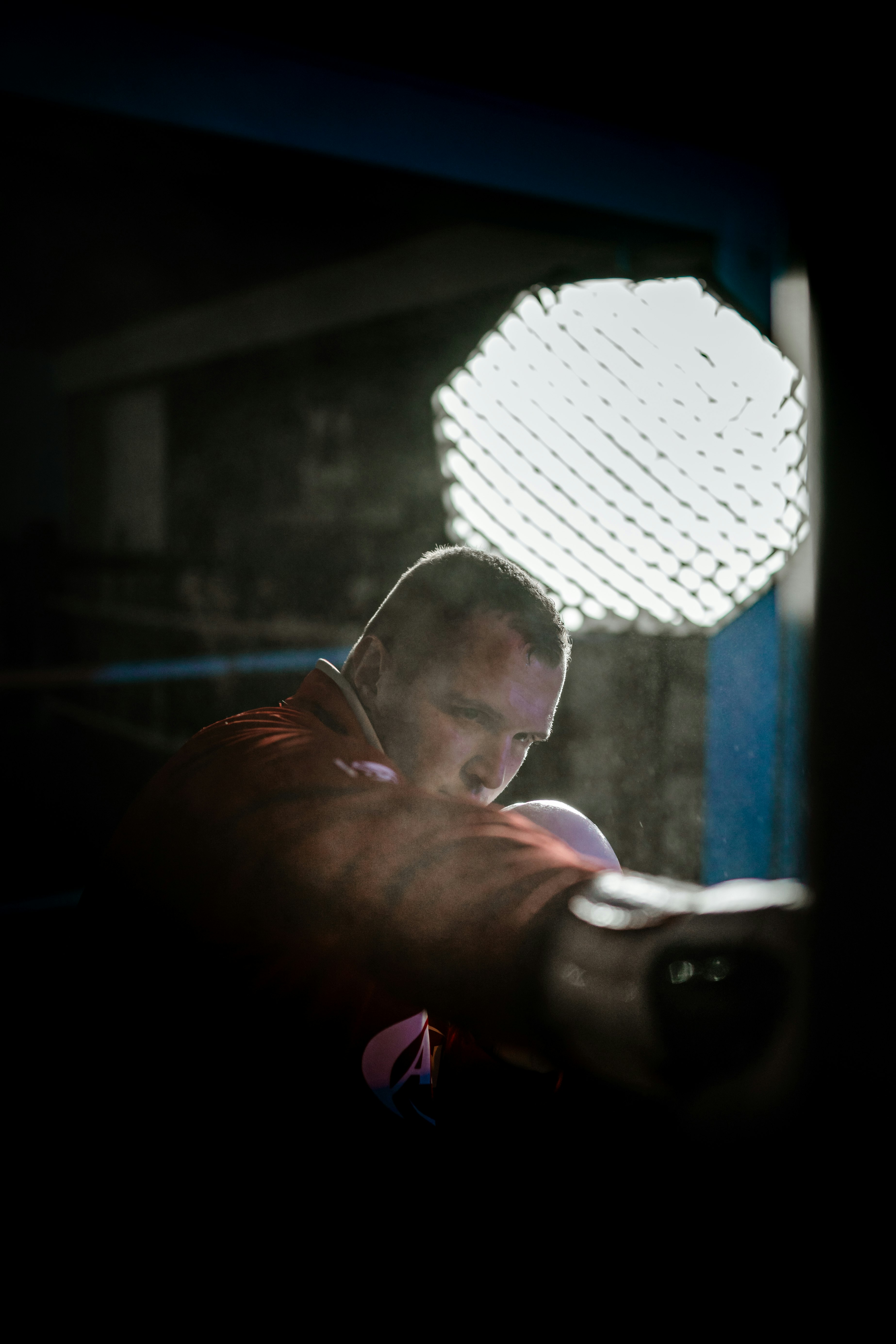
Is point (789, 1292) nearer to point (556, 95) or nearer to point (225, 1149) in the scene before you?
point (225, 1149)

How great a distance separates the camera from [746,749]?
0.92 meters

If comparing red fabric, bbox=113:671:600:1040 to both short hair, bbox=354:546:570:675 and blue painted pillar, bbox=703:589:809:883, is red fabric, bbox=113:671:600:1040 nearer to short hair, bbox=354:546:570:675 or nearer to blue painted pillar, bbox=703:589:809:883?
short hair, bbox=354:546:570:675

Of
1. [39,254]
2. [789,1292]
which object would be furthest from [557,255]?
[39,254]

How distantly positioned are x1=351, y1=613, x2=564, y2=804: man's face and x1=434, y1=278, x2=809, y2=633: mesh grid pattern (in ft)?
0.52

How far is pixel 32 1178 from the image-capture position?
66 cm

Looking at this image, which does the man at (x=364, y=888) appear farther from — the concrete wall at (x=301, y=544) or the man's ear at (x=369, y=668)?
the concrete wall at (x=301, y=544)

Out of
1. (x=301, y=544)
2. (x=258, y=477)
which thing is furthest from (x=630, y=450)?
(x=258, y=477)

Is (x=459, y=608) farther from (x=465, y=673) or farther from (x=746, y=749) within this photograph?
(x=746, y=749)

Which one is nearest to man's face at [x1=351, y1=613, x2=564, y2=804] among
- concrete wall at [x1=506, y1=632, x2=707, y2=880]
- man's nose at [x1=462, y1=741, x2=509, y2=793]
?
man's nose at [x1=462, y1=741, x2=509, y2=793]

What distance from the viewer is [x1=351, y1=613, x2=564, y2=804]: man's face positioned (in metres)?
0.71

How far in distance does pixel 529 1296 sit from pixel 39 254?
4203mm

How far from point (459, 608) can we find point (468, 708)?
84 millimetres

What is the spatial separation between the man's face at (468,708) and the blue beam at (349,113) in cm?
34

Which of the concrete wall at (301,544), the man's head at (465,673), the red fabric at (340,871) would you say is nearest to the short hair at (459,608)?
the man's head at (465,673)
